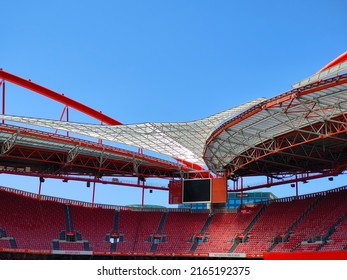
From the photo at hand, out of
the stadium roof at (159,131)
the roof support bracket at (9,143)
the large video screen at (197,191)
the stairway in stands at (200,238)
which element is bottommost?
the stairway in stands at (200,238)

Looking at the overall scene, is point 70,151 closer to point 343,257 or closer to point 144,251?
point 144,251

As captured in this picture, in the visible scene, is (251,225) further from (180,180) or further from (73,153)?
(73,153)

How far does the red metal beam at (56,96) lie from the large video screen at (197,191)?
43.6ft

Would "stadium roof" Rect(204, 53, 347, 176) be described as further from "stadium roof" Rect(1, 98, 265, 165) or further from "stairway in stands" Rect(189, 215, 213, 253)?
"stairway in stands" Rect(189, 215, 213, 253)

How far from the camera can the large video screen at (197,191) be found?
5453cm

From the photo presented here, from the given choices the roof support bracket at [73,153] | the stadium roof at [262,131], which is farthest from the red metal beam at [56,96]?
the roof support bracket at [73,153]

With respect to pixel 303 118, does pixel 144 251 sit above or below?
below

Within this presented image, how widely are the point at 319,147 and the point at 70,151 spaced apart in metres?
24.8

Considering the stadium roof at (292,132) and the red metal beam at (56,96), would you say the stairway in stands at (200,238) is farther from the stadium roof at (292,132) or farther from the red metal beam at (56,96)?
the red metal beam at (56,96)

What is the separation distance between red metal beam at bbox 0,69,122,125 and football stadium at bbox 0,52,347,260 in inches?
4.8

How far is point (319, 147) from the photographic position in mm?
45656

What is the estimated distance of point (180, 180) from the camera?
57719 millimetres

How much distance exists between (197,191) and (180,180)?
3.35m
